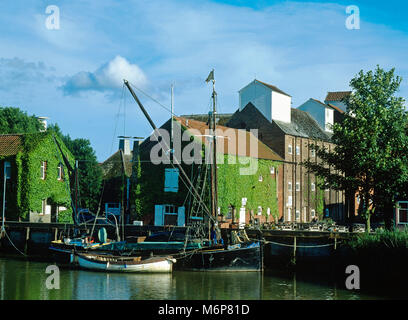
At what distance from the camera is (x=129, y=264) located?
3491cm

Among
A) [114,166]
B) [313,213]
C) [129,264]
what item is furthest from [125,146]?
[129,264]

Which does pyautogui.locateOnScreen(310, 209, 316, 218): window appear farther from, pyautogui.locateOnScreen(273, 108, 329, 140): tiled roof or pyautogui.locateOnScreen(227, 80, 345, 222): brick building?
pyautogui.locateOnScreen(273, 108, 329, 140): tiled roof

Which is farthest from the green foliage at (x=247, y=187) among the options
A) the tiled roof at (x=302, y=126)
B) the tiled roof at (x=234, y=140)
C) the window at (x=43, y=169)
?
the window at (x=43, y=169)

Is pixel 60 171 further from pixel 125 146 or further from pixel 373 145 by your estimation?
pixel 373 145

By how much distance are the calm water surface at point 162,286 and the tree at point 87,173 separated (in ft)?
72.6

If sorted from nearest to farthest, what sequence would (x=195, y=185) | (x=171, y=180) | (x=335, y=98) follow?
1. (x=195, y=185)
2. (x=171, y=180)
3. (x=335, y=98)

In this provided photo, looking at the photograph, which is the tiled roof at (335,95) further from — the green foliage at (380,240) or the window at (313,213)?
the green foliage at (380,240)

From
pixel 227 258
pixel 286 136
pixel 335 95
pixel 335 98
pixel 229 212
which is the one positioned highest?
pixel 335 95

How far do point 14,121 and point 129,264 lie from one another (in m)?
40.4

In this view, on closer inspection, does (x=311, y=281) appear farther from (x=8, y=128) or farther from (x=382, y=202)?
(x=8, y=128)

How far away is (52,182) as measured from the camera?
51312mm

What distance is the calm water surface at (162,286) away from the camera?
89.1 feet

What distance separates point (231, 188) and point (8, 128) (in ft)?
109
